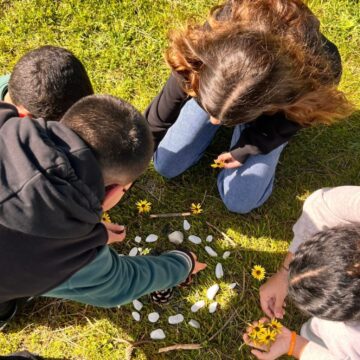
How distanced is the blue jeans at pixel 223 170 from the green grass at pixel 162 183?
133mm

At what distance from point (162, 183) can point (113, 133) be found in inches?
43.1

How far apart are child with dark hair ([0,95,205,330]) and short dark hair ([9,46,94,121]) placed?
35cm

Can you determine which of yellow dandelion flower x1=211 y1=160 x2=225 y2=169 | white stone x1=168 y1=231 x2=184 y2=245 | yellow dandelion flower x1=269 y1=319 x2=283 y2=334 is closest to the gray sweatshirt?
yellow dandelion flower x1=269 y1=319 x2=283 y2=334

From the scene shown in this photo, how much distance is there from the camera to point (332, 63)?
1818 mm

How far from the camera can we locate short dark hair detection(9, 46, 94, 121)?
68.1 inches

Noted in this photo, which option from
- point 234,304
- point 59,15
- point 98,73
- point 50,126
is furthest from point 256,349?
point 59,15

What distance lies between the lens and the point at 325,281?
1.43m

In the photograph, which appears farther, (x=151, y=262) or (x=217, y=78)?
(x=151, y=262)

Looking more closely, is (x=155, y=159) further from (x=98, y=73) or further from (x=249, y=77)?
(x=249, y=77)

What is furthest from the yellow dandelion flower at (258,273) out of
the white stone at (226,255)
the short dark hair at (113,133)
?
the short dark hair at (113,133)

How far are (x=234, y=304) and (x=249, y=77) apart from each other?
1239 mm

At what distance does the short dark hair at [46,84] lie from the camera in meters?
1.73

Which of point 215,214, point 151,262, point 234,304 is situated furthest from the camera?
point 215,214

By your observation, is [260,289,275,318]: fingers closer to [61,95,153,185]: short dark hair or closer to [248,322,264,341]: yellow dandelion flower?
[248,322,264,341]: yellow dandelion flower
